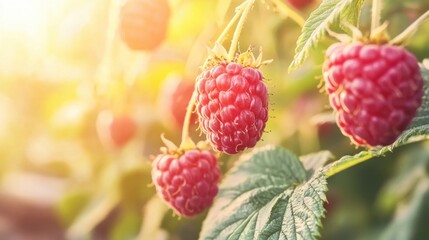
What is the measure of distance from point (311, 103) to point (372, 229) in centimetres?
40

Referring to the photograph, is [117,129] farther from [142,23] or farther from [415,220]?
[415,220]

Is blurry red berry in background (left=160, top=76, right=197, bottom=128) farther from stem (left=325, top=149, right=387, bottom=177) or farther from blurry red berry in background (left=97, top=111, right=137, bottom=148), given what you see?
stem (left=325, top=149, right=387, bottom=177)

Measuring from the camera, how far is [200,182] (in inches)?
42.8

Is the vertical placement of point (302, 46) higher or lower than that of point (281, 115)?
higher

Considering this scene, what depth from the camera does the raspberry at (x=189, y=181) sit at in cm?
107

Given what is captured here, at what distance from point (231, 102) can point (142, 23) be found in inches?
17.6

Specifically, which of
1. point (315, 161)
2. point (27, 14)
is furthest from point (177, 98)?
point (27, 14)

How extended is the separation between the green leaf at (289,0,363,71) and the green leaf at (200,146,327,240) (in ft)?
0.76

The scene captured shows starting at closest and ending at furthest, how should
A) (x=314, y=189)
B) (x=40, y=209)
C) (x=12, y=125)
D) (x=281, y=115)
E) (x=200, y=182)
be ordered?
1. (x=314, y=189)
2. (x=200, y=182)
3. (x=281, y=115)
4. (x=12, y=125)
5. (x=40, y=209)

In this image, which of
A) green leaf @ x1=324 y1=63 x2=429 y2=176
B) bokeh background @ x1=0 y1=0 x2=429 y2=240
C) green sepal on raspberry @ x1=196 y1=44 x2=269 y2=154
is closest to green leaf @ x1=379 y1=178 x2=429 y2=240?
bokeh background @ x1=0 y1=0 x2=429 y2=240

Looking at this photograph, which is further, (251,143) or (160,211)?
(160,211)

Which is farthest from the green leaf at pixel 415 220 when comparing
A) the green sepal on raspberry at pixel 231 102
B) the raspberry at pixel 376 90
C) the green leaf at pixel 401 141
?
the raspberry at pixel 376 90

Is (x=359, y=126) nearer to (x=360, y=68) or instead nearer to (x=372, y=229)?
(x=360, y=68)

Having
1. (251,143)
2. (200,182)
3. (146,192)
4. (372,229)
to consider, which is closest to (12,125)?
(146,192)
